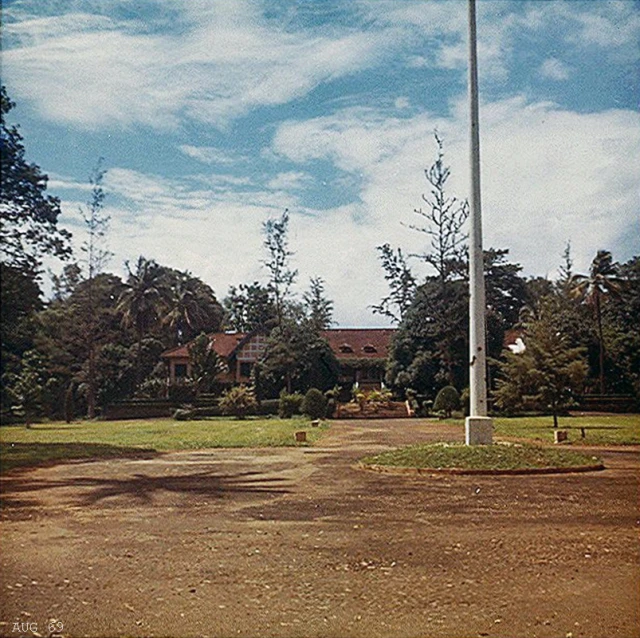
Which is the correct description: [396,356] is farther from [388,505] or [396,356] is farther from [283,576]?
[283,576]

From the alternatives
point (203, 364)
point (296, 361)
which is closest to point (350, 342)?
point (296, 361)

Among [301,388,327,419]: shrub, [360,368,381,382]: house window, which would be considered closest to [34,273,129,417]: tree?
[301,388,327,419]: shrub

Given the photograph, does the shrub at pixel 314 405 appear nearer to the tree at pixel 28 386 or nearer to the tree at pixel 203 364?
the tree at pixel 203 364

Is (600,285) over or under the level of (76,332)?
over

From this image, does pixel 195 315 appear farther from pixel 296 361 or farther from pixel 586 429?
pixel 586 429

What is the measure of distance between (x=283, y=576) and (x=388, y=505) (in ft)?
9.37

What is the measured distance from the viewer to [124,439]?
16.6m

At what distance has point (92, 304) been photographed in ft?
14.7

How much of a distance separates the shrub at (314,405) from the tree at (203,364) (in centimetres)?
561

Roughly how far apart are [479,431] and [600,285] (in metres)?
6.06

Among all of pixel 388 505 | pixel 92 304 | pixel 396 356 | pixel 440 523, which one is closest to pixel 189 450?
pixel 388 505

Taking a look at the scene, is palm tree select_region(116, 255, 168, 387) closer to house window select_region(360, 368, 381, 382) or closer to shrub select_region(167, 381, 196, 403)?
shrub select_region(167, 381, 196, 403)

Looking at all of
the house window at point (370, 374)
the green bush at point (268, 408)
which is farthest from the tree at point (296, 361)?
the house window at point (370, 374)

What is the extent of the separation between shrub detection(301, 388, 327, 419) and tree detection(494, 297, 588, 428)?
28.9ft
